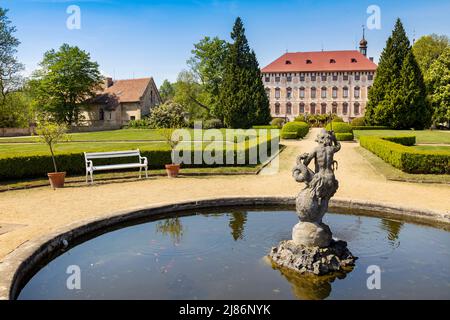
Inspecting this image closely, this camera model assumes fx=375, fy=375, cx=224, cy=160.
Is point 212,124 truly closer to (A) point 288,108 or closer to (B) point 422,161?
(A) point 288,108

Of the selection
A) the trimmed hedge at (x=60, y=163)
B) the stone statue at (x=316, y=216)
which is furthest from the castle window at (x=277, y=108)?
the stone statue at (x=316, y=216)

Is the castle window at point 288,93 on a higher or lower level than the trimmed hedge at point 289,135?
higher

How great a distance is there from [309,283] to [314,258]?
499mm

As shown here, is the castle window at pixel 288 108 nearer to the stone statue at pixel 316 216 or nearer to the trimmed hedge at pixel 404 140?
the trimmed hedge at pixel 404 140

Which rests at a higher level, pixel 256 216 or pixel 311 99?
pixel 311 99

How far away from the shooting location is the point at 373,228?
27.1 ft

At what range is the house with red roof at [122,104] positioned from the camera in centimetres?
5366

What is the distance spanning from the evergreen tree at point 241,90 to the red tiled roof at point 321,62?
1804cm

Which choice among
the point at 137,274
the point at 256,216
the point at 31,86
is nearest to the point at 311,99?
the point at 31,86

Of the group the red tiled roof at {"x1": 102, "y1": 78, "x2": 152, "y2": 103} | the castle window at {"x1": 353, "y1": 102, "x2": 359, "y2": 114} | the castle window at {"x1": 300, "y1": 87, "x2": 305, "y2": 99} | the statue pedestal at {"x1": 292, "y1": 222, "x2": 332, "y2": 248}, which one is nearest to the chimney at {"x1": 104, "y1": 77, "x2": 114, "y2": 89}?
the red tiled roof at {"x1": 102, "y1": 78, "x2": 152, "y2": 103}

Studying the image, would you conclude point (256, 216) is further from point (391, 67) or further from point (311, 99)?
point (311, 99)

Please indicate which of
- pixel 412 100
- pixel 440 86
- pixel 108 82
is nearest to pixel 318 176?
pixel 412 100

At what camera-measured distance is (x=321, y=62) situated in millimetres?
61406
